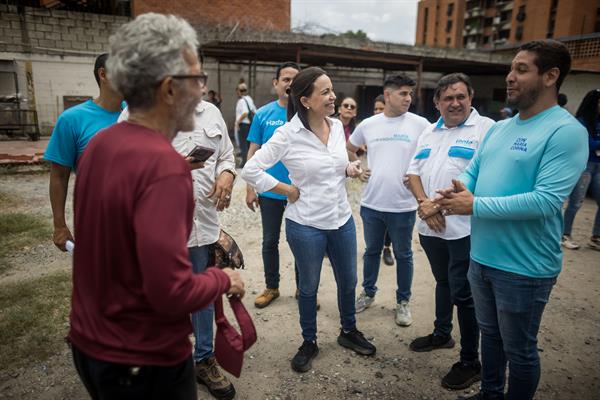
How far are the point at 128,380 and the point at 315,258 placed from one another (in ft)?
5.45

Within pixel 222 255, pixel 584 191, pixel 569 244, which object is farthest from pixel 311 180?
pixel 584 191

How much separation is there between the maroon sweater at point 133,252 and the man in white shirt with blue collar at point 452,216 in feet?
6.03

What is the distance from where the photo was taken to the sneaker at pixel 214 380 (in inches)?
99.7

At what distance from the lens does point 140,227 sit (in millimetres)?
1066

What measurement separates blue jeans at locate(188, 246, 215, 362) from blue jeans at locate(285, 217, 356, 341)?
635 mm

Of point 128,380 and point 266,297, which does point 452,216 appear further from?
point 128,380

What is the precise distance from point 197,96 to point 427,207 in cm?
179

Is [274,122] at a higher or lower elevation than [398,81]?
lower

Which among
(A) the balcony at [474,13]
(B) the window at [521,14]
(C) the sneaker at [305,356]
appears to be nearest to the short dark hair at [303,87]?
(C) the sneaker at [305,356]

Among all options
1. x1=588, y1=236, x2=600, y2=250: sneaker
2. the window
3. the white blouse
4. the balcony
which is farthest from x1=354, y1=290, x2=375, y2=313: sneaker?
the balcony

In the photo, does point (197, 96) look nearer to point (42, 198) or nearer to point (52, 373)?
point (52, 373)

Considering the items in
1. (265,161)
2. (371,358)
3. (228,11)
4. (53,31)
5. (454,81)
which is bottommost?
(371,358)

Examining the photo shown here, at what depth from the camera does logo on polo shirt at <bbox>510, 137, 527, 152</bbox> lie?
6.31ft

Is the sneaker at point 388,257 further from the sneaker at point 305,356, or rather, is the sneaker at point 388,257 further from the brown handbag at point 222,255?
the brown handbag at point 222,255
